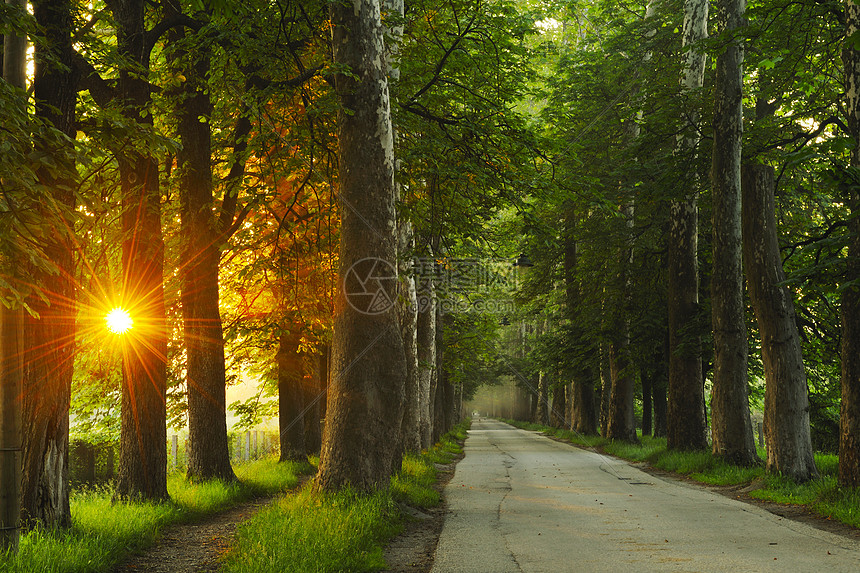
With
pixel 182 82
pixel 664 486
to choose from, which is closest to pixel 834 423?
pixel 664 486

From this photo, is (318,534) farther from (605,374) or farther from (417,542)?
(605,374)

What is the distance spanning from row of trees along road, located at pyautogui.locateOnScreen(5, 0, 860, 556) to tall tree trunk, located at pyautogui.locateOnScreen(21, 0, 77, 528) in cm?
3

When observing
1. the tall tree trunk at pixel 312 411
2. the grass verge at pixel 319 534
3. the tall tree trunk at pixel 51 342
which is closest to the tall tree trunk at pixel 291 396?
the tall tree trunk at pixel 312 411

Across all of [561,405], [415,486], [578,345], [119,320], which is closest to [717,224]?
[415,486]

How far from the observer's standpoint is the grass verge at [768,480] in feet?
30.2

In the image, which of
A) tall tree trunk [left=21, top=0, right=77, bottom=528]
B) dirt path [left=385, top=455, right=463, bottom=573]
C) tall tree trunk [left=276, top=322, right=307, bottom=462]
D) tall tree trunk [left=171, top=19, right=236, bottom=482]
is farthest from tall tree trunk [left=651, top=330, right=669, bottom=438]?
tall tree trunk [left=21, top=0, right=77, bottom=528]

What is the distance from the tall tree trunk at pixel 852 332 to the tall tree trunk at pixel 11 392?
986cm

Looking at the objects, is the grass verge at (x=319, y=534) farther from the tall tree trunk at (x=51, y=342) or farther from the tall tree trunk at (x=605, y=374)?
the tall tree trunk at (x=605, y=374)

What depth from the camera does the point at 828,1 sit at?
1067 centimetres

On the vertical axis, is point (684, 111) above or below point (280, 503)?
above

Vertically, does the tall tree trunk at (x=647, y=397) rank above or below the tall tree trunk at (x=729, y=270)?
below

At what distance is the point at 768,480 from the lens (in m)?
12.2

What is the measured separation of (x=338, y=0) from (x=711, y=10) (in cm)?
1578

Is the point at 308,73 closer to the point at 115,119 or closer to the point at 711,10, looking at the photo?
the point at 115,119
